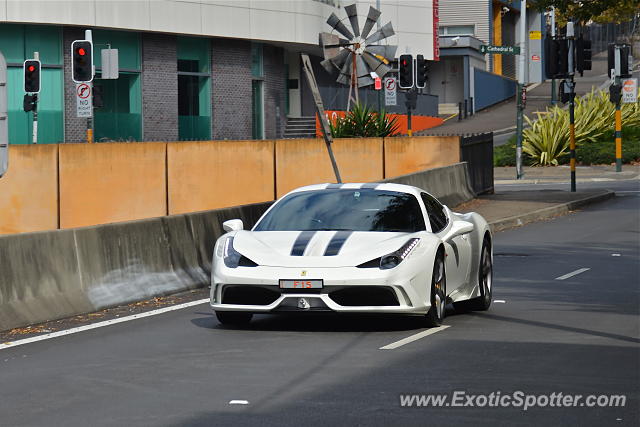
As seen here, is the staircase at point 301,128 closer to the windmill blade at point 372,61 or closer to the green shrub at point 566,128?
the green shrub at point 566,128

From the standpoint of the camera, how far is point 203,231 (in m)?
16.5

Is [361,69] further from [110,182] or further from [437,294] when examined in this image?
[437,294]

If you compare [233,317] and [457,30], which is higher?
[457,30]

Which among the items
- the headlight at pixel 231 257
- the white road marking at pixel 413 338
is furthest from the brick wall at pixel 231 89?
the white road marking at pixel 413 338

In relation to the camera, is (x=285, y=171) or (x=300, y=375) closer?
(x=300, y=375)

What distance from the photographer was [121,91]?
47.2 metres

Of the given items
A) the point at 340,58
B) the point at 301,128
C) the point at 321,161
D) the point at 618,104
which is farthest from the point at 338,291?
the point at 301,128

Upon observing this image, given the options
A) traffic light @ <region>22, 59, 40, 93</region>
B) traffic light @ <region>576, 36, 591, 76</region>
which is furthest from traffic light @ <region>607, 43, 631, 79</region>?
traffic light @ <region>22, 59, 40, 93</region>

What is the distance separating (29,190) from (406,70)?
18.3 metres

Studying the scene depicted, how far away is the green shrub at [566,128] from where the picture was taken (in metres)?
46.2

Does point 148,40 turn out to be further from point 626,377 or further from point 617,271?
point 626,377

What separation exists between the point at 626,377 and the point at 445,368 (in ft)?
4.16

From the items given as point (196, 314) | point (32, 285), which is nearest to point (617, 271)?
point (196, 314)

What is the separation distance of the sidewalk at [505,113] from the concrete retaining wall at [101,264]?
46.3m
